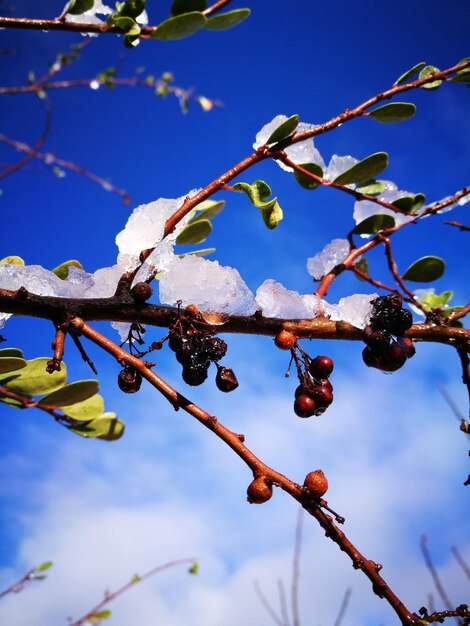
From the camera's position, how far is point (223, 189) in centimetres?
125

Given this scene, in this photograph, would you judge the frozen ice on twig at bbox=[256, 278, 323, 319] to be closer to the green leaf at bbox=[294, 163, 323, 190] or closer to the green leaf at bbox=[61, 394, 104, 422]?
the green leaf at bbox=[294, 163, 323, 190]

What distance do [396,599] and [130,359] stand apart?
67 cm

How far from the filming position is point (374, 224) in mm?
1383

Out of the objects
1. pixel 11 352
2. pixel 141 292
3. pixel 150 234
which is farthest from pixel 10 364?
pixel 150 234

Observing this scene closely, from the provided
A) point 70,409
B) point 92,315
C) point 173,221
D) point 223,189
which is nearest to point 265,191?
point 223,189

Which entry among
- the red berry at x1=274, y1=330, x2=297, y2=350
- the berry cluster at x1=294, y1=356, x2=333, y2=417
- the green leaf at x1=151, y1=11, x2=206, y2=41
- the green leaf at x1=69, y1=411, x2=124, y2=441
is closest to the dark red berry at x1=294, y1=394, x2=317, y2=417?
the berry cluster at x1=294, y1=356, x2=333, y2=417

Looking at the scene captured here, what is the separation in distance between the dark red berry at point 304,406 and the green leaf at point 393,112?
745 mm

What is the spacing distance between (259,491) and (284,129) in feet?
2.61

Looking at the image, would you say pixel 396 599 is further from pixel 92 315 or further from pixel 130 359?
pixel 92 315

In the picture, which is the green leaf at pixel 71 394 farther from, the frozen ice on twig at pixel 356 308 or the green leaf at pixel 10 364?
the frozen ice on twig at pixel 356 308

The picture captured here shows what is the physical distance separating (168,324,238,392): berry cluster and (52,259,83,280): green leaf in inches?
17.3

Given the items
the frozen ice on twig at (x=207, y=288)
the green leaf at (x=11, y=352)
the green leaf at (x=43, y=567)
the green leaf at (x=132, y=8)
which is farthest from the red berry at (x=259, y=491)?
the green leaf at (x=43, y=567)

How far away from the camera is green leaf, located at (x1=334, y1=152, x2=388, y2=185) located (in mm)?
1231

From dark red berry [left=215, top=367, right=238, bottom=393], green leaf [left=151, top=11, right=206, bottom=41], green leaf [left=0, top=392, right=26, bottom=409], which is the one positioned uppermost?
green leaf [left=151, top=11, right=206, bottom=41]
